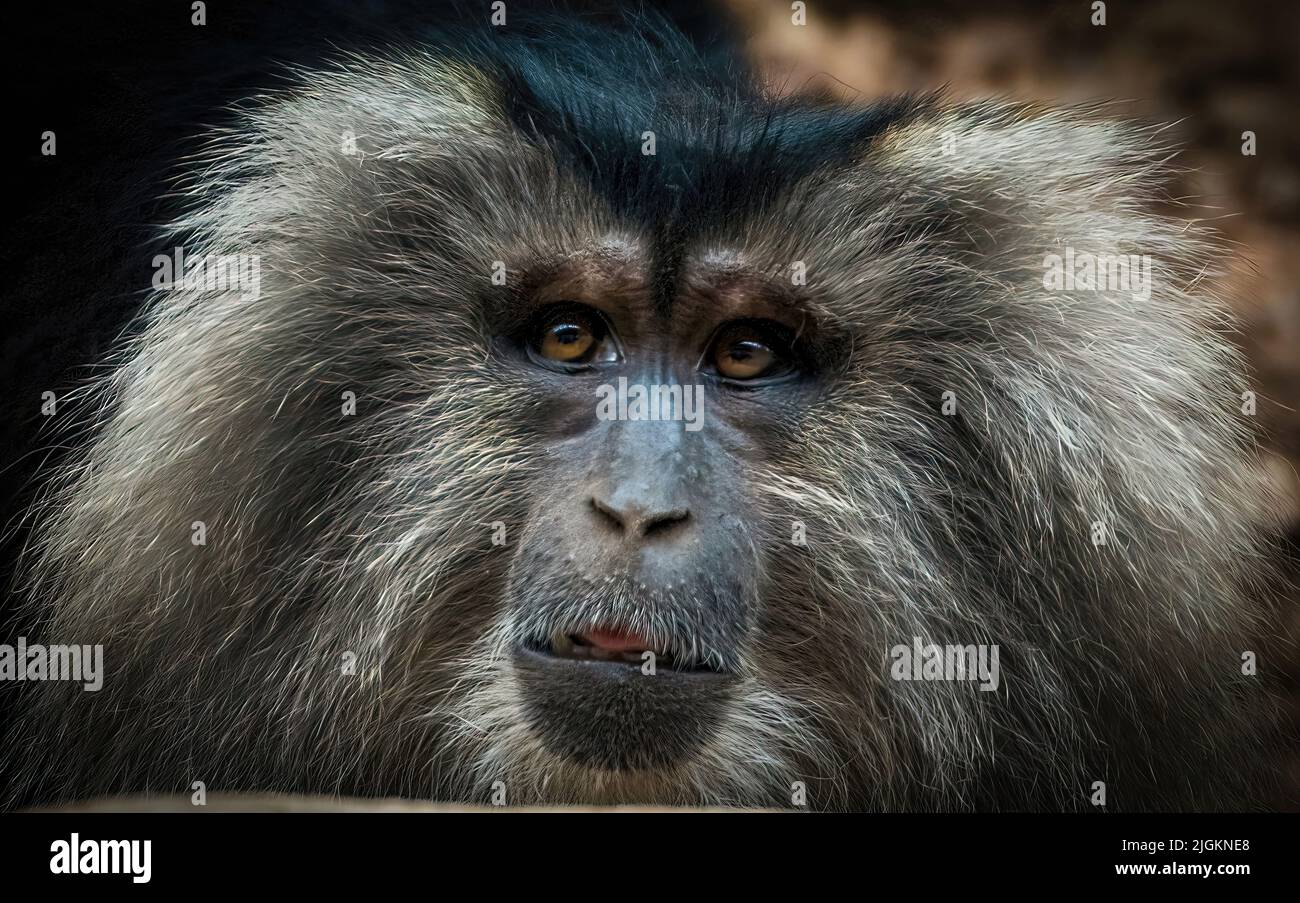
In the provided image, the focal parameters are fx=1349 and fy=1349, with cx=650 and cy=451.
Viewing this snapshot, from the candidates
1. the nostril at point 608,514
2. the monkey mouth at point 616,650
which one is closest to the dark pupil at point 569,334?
the nostril at point 608,514

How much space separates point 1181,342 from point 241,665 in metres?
2.46

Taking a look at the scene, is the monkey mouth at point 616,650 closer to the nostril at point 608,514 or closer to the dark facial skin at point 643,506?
the dark facial skin at point 643,506

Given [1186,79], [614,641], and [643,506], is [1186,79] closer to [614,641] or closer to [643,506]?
[643,506]

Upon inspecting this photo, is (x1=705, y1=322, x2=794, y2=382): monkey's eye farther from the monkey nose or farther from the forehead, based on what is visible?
the monkey nose

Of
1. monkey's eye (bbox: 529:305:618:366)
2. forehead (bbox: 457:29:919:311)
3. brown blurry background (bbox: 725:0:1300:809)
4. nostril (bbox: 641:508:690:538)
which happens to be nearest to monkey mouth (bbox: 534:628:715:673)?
nostril (bbox: 641:508:690:538)

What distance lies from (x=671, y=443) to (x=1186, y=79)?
2.42m

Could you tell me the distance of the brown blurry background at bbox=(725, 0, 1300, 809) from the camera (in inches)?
158

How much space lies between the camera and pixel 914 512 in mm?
3127

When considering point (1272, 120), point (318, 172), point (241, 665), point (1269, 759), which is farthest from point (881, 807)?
point (1272, 120)

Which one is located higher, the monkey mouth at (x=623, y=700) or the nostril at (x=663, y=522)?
the nostril at (x=663, y=522)

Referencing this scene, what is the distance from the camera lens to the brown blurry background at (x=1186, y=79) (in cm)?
402

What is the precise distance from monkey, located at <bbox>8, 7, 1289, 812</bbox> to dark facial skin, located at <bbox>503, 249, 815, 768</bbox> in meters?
0.01

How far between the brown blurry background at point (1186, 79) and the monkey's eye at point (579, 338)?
117 cm

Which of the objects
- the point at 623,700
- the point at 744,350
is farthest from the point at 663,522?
the point at 744,350
